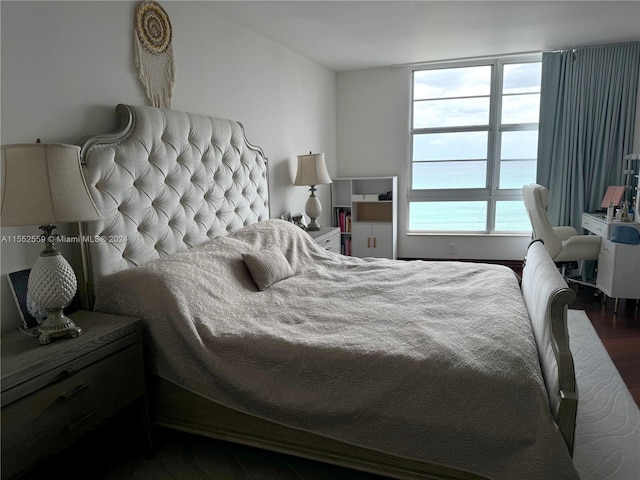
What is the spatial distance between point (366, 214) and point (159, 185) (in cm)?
323

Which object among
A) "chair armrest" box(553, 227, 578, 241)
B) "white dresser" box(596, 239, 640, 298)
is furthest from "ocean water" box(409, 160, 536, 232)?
"white dresser" box(596, 239, 640, 298)

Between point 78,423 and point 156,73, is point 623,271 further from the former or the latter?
point 78,423

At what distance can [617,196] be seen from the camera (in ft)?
13.2

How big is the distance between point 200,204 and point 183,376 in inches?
43.6

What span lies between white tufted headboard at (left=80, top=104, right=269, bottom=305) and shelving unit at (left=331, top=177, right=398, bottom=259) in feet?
7.04

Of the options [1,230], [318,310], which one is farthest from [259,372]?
[1,230]

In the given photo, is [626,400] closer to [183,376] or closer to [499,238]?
[183,376]

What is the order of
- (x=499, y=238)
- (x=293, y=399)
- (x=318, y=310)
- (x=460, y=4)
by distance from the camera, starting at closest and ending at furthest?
(x=293, y=399), (x=318, y=310), (x=460, y=4), (x=499, y=238)

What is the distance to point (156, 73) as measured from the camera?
2.42 m

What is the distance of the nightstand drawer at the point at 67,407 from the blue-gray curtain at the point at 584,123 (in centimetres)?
445

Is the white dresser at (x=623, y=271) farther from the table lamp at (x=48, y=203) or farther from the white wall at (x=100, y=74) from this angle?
the table lamp at (x=48, y=203)

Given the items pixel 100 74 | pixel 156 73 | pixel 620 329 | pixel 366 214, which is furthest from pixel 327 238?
pixel 620 329

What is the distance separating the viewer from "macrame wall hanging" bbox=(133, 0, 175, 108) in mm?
2287

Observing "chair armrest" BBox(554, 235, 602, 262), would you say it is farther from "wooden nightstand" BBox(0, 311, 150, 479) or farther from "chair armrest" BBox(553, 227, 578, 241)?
"wooden nightstand" BBox(0, 311, 150, 479)
